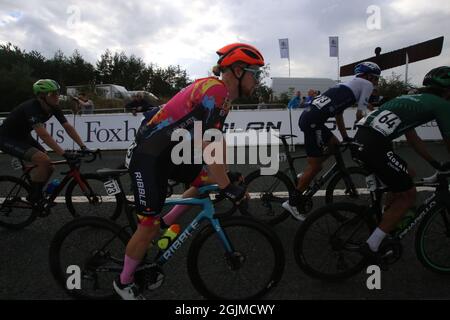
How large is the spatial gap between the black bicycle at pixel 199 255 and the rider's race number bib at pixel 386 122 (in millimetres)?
1311

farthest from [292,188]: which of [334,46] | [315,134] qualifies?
[334,46]

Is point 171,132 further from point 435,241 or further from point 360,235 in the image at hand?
point 435,241

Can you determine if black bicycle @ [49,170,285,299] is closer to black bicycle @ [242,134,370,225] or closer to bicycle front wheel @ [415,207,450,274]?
bicycle front wheel @ [415,207,450,274]

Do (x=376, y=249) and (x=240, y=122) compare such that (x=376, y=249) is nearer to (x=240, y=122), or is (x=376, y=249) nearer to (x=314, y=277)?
(x=314, y=277)

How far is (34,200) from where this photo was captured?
Result: 4008 mm

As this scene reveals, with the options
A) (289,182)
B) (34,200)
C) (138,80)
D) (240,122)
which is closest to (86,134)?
(240,122)

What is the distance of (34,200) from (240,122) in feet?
25.4

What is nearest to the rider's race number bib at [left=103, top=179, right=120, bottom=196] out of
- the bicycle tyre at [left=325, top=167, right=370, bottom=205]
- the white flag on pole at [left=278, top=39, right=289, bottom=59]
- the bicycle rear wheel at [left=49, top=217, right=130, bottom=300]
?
the bicycle rear wheel at [left=49, top=217, right=130, bottom=300]

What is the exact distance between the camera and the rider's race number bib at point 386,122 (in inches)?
106

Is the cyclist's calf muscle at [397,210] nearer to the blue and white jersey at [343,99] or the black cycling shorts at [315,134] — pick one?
the black cycling shorts at [315,134]

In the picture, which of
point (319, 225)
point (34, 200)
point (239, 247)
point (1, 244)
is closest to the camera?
point (239, 247)

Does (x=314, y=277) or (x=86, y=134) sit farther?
(x=86, y=134)

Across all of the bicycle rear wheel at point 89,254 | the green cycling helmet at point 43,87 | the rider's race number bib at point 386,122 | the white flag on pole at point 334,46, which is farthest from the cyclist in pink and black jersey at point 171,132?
the white flag on pole at point 334,46

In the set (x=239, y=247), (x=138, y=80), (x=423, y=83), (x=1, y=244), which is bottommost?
(x=1, y=244)
